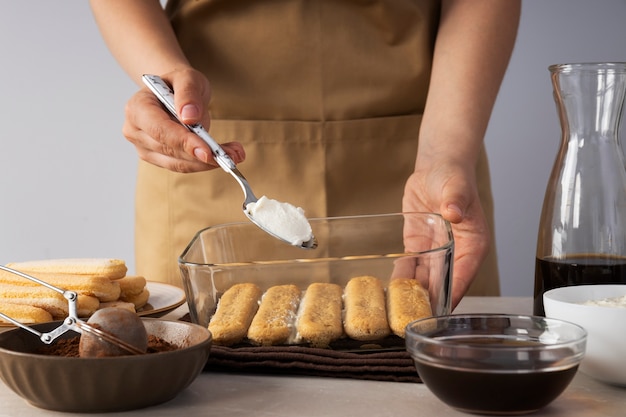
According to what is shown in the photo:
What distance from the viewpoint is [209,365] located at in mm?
703

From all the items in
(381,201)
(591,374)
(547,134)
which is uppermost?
(547,134)

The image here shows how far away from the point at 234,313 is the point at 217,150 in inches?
8.3

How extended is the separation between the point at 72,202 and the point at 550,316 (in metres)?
1.65

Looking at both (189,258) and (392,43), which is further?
(392,43)

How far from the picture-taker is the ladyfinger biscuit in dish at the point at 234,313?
2.37 ft

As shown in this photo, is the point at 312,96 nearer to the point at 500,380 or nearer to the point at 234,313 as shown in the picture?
the point at 234,313

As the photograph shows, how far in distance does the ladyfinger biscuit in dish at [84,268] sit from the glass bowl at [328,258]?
10 centimetres

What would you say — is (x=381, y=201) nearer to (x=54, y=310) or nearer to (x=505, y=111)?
(x=54, y=310)

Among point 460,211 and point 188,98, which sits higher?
point 188,98

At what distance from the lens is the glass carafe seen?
75 cm

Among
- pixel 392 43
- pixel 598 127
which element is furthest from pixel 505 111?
pixel 598 127

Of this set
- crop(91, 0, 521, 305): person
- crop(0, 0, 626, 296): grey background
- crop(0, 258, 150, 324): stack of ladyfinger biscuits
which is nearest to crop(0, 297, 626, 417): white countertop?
crop(0, 258, 150, 324): stack of ladyfinger biscuits

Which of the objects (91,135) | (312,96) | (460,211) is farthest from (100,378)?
(91,135)

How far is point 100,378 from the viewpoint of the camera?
580 mm
